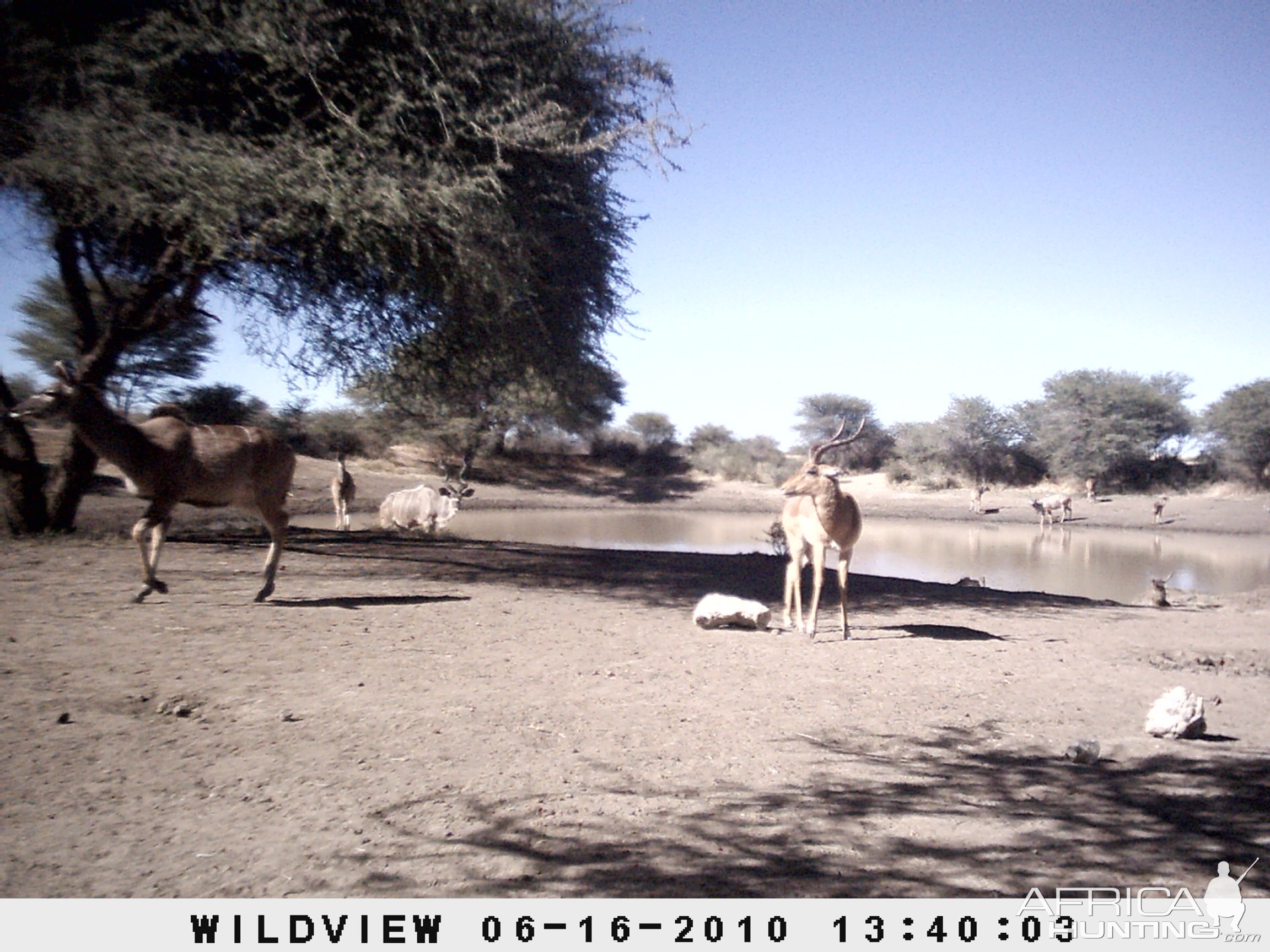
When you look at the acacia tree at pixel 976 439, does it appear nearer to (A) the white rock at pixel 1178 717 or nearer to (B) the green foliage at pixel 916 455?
(B) the green foliage at pixel 916 455

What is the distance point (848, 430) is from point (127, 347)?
4069cm

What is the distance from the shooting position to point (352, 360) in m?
11.6

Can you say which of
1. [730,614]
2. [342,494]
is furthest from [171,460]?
[342,494]

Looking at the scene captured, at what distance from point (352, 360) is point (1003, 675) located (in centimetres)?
881

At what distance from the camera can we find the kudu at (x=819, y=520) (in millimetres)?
8719

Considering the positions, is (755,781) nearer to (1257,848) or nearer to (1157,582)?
(1257,848)

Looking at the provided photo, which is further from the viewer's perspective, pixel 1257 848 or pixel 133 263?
pixel 133 263

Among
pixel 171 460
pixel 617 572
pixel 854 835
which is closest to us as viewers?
pixel 854 835

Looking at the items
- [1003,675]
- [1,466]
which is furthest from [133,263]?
[1003,675]

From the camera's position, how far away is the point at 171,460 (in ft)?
24.2

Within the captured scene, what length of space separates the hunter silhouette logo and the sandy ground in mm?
172

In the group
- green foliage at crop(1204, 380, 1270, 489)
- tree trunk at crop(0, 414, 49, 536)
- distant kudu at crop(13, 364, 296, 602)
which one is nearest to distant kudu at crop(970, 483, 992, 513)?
green foliage at crop(1204, 380, 1270, 489)

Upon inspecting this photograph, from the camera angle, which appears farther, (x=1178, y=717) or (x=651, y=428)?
(x=651, y=428)

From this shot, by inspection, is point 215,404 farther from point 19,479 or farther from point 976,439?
point 976,439
